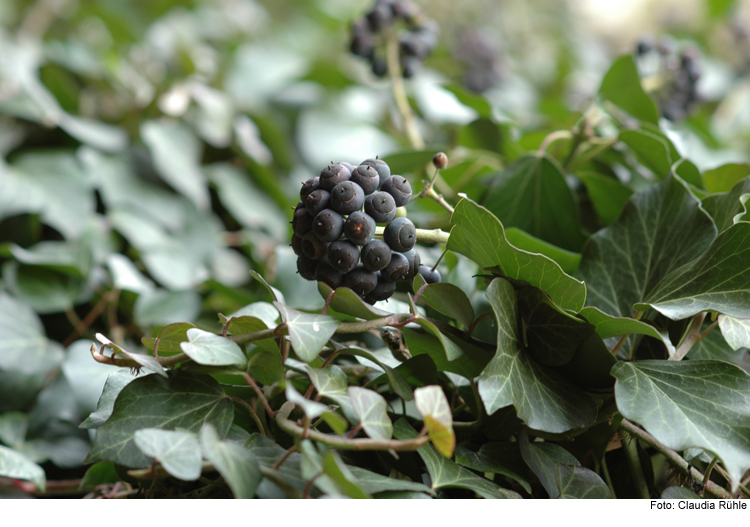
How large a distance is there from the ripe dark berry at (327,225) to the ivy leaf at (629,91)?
1.29ft

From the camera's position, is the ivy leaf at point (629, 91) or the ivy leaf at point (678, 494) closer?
the ivy leaf at point (678, 494)

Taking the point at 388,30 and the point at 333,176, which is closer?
the point at 333,176

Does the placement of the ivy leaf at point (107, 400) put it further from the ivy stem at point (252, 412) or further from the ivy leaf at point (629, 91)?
the ivy leaf at point (629, 91)

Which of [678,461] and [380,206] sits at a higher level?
[380,206]

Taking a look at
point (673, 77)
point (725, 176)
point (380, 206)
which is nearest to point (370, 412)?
point (380, 206)

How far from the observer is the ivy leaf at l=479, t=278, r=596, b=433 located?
28 cm

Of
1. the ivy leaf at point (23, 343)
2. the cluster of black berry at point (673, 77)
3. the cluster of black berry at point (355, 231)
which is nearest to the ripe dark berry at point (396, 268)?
the cluster of black berry at point (355, 231)

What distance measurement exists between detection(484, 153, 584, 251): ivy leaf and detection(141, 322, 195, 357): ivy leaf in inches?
10.9

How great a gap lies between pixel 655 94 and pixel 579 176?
0.37m

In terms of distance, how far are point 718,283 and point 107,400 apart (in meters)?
0.37

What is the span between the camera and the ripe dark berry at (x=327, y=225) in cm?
30

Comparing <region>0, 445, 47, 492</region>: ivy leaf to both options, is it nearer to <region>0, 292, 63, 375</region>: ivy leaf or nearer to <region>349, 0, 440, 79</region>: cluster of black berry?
<region>0, 292, 63, 375</region>: ivy leaf

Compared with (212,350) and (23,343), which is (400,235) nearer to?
(212,350)

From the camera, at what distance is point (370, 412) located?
264 millimetres
